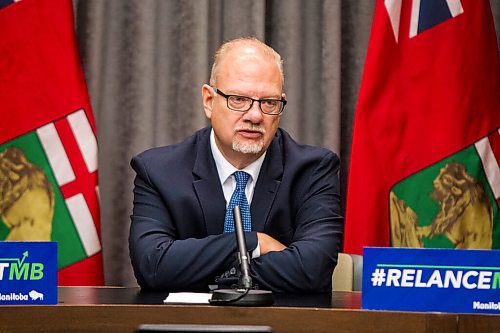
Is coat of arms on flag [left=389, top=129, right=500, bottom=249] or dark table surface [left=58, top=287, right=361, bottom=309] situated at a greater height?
coat of arms on flag [left=389, top=129, right=500, bottom=249]

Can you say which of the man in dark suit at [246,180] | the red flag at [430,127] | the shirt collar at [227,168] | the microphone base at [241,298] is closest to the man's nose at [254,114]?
the man in dark suit at [246,180]

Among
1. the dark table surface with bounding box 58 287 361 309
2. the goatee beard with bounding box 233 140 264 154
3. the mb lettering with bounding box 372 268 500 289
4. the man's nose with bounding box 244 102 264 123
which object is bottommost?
the dark table surface with bounding box 58 287 361 309

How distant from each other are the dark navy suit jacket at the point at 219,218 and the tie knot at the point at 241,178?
0.05 meters

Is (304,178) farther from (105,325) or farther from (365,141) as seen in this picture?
(105,325)

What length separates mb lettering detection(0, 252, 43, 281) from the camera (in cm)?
199

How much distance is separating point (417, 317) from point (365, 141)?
177 cm

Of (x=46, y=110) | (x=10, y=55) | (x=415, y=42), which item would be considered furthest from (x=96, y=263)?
(x=415, y=42)

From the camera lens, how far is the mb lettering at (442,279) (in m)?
1.92

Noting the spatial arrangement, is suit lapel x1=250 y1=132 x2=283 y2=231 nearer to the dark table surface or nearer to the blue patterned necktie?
the blue patterned necktie

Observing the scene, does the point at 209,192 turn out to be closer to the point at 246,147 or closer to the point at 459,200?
the point at 246,147

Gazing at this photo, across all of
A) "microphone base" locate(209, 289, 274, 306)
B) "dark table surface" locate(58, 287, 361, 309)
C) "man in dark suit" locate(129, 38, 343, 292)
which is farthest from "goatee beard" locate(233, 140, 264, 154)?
"microphone base" locate(209, 289, 274, 306)

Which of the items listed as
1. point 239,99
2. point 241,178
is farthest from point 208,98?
point 241,178

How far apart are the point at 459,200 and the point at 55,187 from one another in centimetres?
166

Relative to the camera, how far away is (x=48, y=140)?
357 centimetres
